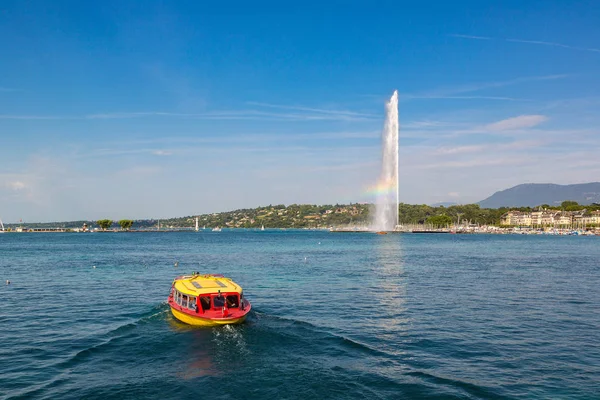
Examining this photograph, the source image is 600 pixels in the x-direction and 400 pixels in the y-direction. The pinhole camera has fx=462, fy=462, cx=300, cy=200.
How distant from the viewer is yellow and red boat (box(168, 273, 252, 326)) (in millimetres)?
31984

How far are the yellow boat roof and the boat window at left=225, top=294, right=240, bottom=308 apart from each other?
371 millimetres

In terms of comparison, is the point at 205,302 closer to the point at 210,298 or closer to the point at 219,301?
the point at 210,298

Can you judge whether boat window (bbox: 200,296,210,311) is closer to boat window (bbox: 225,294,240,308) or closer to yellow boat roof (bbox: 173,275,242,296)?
yellow boat roof (bbox: 173,275,242,296)

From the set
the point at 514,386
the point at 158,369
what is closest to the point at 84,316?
the point at 158,369

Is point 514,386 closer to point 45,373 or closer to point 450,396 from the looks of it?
point 450,396

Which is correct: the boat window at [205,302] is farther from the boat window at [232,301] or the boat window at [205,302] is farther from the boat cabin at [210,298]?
the boat window at [232,301]

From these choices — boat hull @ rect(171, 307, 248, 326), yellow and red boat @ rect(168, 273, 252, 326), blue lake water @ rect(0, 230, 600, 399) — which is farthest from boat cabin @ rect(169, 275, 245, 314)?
blue lake water @ rect(0, 230, 600, 399)

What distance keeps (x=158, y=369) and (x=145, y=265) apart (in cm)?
6059

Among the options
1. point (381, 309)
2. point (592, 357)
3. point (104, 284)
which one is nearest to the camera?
point (592, 357)

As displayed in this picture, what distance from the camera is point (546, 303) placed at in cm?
4272

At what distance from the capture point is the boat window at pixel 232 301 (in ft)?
109

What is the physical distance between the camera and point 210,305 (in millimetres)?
33062

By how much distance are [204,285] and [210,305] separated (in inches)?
111

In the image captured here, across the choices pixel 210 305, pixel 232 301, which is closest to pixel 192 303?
Answer: pixel 210 305
